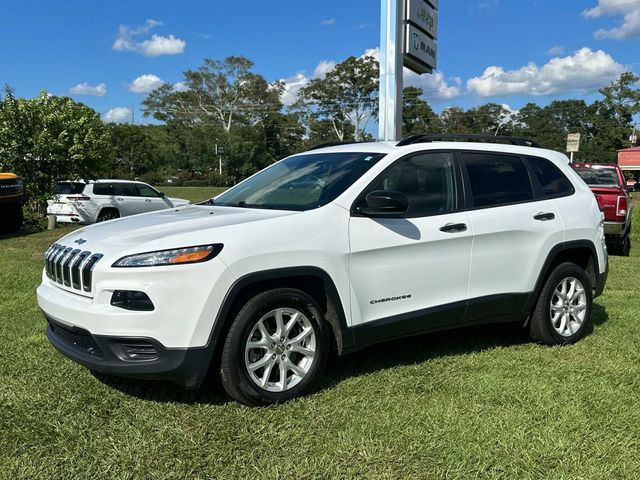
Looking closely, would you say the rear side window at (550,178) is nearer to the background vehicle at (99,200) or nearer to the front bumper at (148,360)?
the front bumper at (148,360)

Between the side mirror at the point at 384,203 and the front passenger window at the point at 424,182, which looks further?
the front passenger window at the point at 424,182

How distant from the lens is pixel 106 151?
656 inches

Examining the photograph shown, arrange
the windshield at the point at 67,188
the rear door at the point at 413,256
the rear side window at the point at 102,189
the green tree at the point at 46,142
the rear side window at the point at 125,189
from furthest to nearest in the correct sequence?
1. the rear side window at the point at 125,189
2. the rear side window at the point at 102,189
3. the windshield at the point at 67,188
4. the green tree at the point at 46,142
5. the rear door at the point at 413,256

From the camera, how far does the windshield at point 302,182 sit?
4.23m

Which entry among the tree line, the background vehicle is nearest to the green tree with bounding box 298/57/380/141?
the tree line

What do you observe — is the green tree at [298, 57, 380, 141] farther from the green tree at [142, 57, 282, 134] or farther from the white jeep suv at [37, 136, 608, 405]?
the white jeep suv at [37, 136, 608, 405]

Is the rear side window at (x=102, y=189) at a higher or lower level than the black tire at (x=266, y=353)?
higher

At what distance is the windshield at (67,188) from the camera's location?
16188 mm

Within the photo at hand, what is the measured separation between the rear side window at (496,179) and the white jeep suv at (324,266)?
0.01 metres

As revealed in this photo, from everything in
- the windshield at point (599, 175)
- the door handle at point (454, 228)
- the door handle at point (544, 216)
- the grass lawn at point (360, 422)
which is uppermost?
the windshield at point (599, 175)

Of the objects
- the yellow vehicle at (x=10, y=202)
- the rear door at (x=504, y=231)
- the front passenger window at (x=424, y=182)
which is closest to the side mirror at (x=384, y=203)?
the front passenger window at (x=424, y=182)

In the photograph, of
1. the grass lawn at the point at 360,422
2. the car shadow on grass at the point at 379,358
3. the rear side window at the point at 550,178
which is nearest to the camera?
the grass lawn at the point at 360,422

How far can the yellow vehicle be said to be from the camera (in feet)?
39.7

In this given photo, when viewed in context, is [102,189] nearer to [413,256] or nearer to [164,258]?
[413,256]
